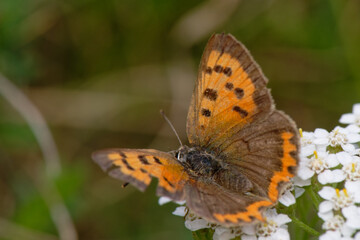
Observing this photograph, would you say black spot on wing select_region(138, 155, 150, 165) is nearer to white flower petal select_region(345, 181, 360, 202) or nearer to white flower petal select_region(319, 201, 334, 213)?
white flower petal select_region(319, 201, 334, 213)

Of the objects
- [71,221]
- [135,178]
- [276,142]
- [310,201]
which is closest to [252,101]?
[276,142]

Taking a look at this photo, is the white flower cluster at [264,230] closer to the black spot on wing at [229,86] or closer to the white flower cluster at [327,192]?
the white flower cluster at [327,192]

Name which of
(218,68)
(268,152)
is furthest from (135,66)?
(268,152)

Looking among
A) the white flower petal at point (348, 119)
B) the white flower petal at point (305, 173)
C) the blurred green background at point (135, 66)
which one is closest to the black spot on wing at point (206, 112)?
the white flower petal at point (305, 173)

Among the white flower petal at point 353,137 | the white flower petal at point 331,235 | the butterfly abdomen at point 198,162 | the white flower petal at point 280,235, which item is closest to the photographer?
the white flower petal at point 331,235

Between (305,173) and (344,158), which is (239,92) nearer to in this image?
(305,173)

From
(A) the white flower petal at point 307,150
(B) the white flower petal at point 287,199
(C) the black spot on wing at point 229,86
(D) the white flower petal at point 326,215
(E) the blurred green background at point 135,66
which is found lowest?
(D) the white flower petal at point 326,215

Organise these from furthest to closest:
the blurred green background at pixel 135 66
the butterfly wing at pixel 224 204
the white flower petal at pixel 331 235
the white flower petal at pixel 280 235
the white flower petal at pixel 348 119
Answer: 1. the blurred green background at pixel 135 66
2. the white flower petal at pixel 348 119
3. the white flower petal at pixel 280 235
4. the white flower petal at pixel 331 235
5. the butterfly wing at pixel 224 204

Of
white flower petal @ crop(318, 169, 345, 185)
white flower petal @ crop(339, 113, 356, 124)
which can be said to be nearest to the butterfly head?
white flower petal @ crop(318, 169, 345, 185)
